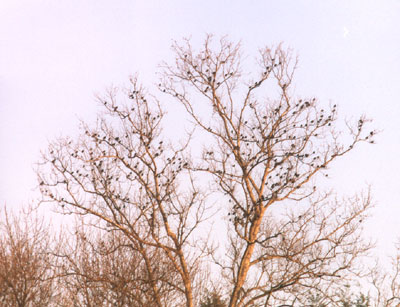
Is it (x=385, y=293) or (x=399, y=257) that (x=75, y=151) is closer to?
(x=399, y=257)

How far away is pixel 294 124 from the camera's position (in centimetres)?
1144

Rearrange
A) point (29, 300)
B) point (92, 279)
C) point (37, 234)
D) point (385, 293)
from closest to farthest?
point (92, 279), point (29, 300), point (37, 234), point (385, 293)

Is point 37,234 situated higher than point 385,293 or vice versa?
point 385,293

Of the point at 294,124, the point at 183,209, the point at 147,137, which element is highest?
the point at 294,124

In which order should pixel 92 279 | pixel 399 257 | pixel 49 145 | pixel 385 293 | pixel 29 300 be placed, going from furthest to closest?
pixel 385 293 → pixel 399 257 → pixel 29 300 → pixel 49 145 → pixel 92 279

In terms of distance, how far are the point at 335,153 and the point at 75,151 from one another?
6418 mm

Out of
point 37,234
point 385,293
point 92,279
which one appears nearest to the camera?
point 92,279

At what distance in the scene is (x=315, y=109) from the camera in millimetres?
11117

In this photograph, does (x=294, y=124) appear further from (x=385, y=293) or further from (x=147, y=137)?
(x=385, y=293)

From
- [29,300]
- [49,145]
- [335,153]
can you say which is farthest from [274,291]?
[29,300]

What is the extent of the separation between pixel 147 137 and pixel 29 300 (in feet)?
26.0

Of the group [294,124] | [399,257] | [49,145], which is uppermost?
[399,257]

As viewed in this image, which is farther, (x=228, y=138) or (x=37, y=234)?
(x=37, y=234)

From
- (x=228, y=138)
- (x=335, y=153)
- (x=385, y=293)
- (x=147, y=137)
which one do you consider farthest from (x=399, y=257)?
(x=147, y=137)
